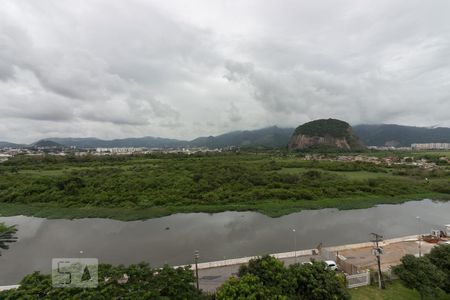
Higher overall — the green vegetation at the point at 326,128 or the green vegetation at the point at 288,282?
the green vegetation at the point at 326,128

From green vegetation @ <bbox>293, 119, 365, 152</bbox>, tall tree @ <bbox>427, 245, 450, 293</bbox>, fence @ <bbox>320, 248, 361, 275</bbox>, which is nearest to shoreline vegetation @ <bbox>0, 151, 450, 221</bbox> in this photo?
fence @ <bbox>320, 248, 361, 275</bbox>

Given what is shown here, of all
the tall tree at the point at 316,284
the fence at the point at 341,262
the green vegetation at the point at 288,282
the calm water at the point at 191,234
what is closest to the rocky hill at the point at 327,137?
the calm water at the point at 191,234

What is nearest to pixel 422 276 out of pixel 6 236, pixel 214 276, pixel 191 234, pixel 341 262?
pixel 341 262

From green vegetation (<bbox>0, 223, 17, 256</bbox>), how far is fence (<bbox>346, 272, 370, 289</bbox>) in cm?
2677

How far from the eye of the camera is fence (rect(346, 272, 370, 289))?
44.6 feet

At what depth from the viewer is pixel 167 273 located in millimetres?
9914

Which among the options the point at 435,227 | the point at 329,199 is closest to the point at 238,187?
the point at 329,199

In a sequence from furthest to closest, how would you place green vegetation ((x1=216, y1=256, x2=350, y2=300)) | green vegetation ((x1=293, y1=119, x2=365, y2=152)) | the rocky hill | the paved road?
green vegetation ((x1=293, y1=119, x2=365, y2=152)) < the rocky hill < the paved road < green vegetation ((x1=216, y1=256, x2=350, y2=300))

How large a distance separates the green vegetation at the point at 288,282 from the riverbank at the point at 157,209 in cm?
1900

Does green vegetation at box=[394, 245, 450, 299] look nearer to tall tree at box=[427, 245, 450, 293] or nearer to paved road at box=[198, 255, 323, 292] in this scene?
tall tree at box=[427, 245, 450, 293]

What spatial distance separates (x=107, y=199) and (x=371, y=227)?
3158cm

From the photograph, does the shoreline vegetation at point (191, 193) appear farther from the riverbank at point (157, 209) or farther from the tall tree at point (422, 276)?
the tall tree at point (422, 276)

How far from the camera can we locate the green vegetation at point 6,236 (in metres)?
22.9

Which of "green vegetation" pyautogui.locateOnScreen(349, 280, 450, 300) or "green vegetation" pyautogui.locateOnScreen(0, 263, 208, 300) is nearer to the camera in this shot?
"green vegetation" pyautogui.locateOnScreen(0, 263, 208, 300)
